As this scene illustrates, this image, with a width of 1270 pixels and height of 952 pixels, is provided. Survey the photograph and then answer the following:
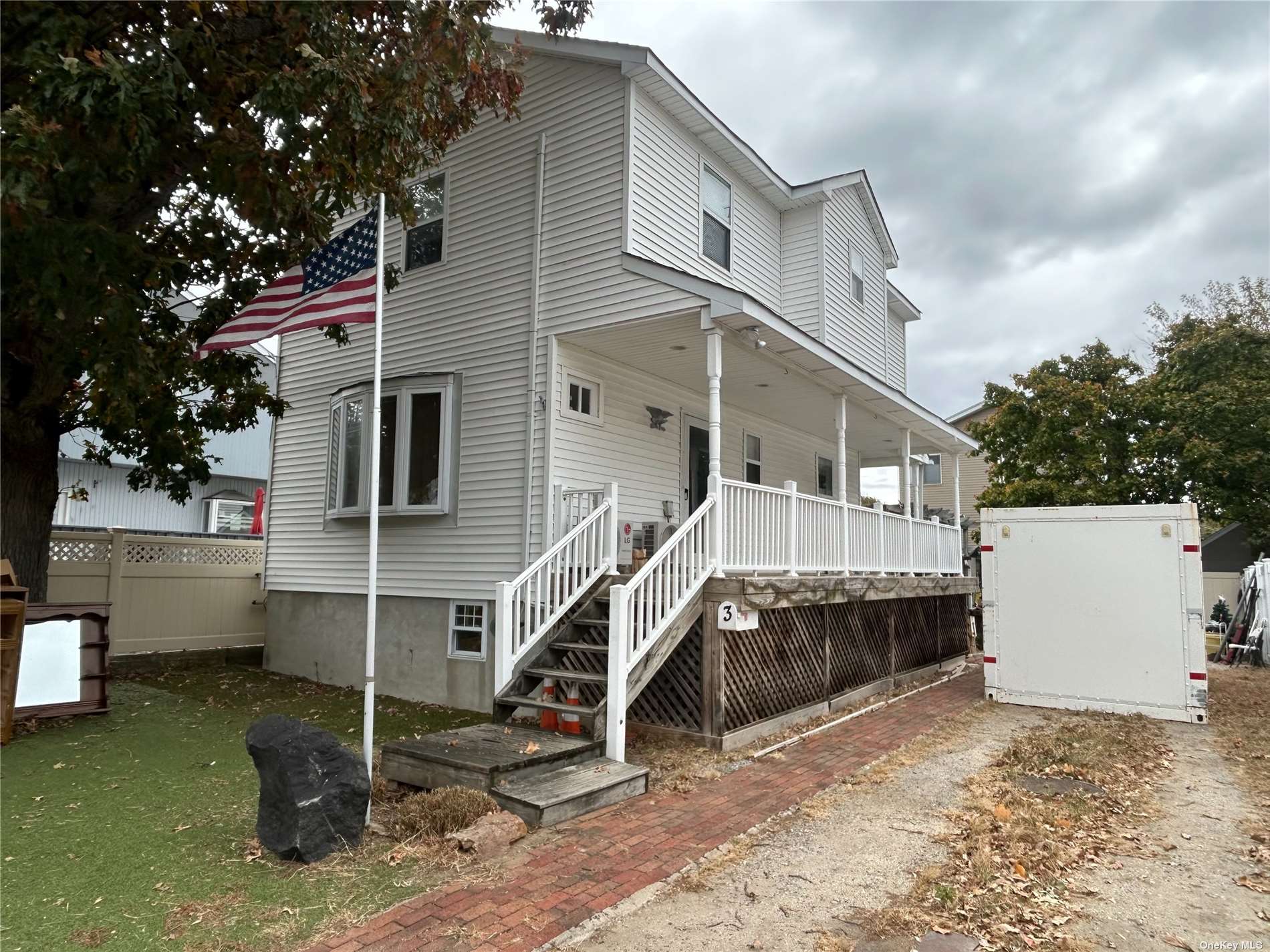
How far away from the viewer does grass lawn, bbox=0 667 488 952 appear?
137 inches

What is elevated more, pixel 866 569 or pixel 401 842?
pixel 866 569

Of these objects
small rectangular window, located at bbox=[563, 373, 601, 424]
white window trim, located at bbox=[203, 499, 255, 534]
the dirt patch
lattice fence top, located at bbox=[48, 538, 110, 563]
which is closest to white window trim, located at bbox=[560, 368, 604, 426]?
small rectangular window, located at bbox=[563, 373, 601, 424]

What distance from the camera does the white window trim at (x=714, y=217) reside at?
417 inches

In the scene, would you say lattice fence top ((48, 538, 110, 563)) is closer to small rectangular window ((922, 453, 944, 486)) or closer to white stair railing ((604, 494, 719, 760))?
white stair railing ((604, 494, 719, 760))

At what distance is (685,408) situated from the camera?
1127cm

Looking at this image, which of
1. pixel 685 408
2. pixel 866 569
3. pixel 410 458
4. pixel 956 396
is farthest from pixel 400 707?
pixel 956 396

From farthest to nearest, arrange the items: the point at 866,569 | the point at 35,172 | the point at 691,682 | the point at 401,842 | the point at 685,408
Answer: the point at 685,408 < the point at 866,569 < the point at 691,682 < the point at 35,172 < the point at 401,842

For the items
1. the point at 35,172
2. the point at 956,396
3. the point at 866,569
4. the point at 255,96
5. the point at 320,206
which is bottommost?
the point at 866,569

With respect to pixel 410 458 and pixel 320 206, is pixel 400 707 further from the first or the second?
pixel 320 206

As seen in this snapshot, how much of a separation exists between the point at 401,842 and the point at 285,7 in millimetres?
7016

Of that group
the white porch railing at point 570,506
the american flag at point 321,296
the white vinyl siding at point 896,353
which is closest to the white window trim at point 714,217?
the white porch railing at point 570,506

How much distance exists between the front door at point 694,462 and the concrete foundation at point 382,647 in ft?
12.2

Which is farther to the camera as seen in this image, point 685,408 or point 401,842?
point 685,408

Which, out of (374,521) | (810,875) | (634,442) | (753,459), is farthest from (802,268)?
(810,875)
